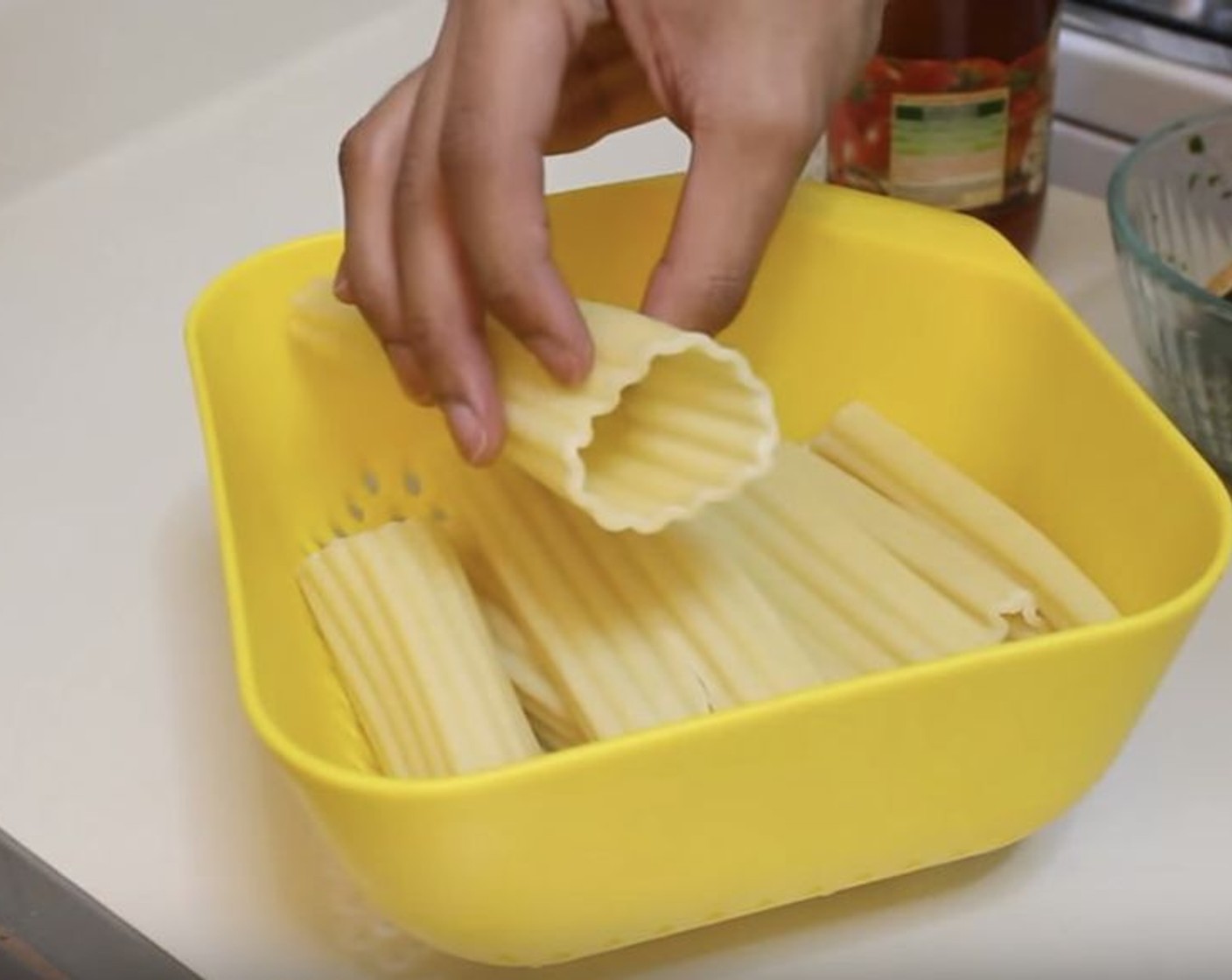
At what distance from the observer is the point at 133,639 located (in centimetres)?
54

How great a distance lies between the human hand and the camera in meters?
0.42

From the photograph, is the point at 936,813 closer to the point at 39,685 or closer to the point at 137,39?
the point at 39,685

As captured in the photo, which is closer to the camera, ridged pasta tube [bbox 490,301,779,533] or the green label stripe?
ridged pasta tube [bbox 490,301,779,533]

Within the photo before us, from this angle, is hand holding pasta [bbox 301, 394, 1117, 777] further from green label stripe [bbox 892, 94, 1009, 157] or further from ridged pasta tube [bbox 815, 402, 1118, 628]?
green label stripe [bbox 892, 94, 1009, 157]

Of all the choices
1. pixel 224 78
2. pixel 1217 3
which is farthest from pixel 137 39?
pixel 1217 3

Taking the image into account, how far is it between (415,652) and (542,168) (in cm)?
13

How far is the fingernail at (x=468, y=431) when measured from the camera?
438 millimetres

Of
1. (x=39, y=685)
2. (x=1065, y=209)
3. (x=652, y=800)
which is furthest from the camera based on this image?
(x=1065, y=209)

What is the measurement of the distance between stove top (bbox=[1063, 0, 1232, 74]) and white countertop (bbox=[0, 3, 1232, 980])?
0.08 metres

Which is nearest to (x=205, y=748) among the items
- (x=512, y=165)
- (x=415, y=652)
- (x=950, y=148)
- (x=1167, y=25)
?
(x=415, y=652)

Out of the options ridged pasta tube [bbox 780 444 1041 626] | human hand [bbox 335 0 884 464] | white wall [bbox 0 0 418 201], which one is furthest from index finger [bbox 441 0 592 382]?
white wall [bbox 0 0 418 201]

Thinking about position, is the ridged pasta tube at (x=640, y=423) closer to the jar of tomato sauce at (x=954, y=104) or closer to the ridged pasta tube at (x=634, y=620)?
the ridged pasta tube at (x=634, y=620)

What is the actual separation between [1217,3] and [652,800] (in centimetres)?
53

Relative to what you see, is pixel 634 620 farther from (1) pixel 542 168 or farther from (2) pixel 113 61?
(2) pixel 113 61
